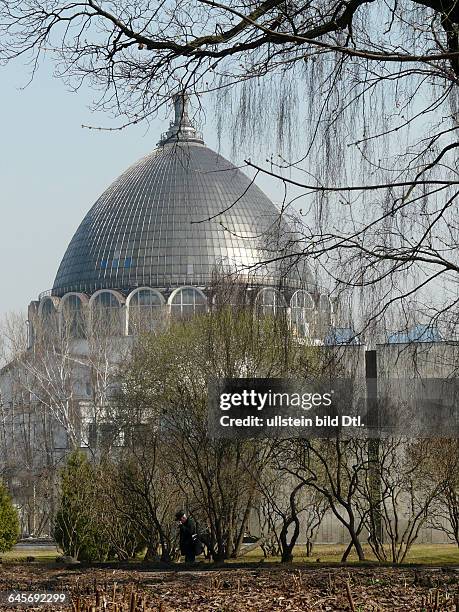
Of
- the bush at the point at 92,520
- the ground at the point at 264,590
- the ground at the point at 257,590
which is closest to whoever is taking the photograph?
the ground at the point at 257,590

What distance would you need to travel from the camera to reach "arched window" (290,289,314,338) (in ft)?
17.1

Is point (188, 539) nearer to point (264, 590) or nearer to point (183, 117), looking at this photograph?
point (264, 590)

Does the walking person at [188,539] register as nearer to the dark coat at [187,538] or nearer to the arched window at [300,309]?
the dark coat at [187,538]

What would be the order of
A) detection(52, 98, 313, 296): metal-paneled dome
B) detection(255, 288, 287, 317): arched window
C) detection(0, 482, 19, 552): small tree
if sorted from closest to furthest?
detection(255, 288, 287, 317): arched window < detection(0, 482, 19, 552): small tree < detection(52, 98, 313, 296): metal-paneled dome

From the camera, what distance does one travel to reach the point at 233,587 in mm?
7387

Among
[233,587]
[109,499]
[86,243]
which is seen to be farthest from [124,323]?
[233,587]

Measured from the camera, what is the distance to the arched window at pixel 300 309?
520 cm

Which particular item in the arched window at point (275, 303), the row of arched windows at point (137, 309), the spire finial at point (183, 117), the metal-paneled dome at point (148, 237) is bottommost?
the arched window at point (275, 303)

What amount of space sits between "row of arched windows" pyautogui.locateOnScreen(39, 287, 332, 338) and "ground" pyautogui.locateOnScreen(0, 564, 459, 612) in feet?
4.99

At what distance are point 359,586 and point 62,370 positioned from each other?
3407cm

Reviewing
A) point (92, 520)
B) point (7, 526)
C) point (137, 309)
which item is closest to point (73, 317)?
point (137, 309)

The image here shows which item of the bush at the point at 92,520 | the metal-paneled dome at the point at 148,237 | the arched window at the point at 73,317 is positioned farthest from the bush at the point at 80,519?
the metal-paneled dome at the point at 148,237

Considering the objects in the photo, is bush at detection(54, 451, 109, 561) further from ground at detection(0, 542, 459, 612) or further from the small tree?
ground at detection(0, 542, 459, 612)

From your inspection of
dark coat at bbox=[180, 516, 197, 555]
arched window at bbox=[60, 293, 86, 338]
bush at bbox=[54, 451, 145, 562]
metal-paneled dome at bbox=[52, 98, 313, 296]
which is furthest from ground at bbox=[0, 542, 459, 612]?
metal-paneled dome at bbox=[52, 98, 313, 296]
